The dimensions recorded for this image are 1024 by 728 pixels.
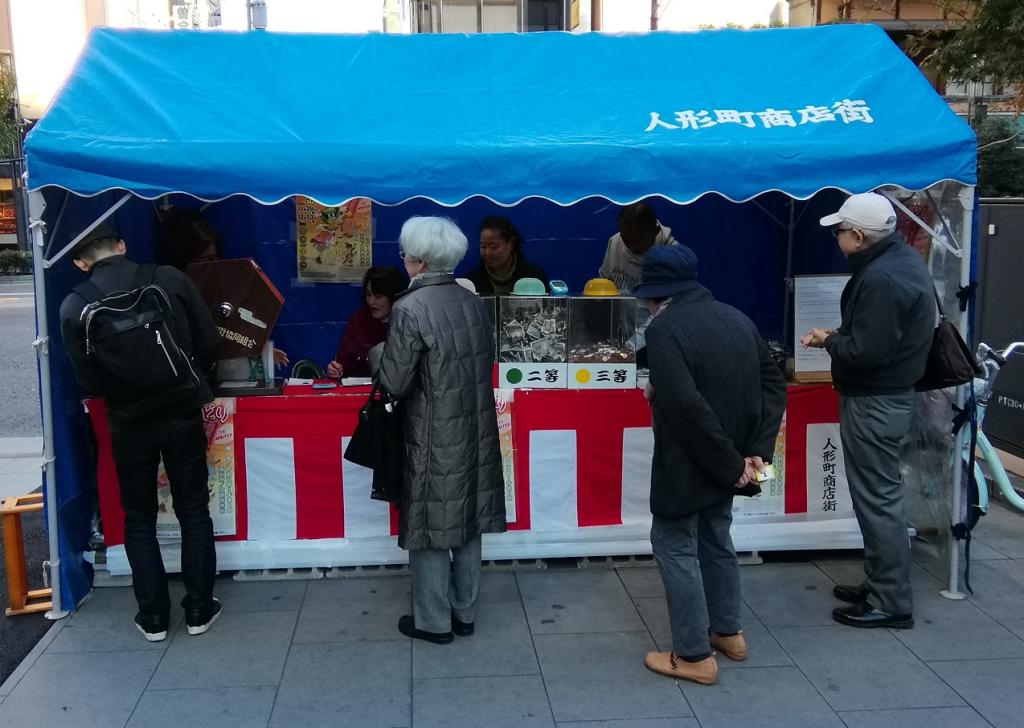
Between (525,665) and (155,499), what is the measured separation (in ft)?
5.52

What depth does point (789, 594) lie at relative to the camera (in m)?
4.04

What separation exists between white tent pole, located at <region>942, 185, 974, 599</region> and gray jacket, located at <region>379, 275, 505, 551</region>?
218 cm

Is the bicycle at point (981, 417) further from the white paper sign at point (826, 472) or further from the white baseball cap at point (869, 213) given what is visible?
the white baseball cap at point (869, 213)

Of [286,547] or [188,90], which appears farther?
[286,547]

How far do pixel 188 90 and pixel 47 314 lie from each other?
46.6 inches

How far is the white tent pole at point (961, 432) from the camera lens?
3.77 m

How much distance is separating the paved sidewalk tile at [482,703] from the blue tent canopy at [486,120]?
193 centimetres

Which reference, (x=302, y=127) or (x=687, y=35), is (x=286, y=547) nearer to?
(x=302, y=127)

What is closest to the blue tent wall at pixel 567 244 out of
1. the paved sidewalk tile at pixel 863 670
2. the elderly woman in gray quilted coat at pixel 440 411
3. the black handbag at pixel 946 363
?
the black handbag at pixel 946 363

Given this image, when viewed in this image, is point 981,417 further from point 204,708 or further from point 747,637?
point 204,708

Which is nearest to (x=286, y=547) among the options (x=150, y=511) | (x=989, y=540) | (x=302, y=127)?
(x=150, y=511)

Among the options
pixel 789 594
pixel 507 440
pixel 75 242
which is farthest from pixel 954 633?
pixel 75 242

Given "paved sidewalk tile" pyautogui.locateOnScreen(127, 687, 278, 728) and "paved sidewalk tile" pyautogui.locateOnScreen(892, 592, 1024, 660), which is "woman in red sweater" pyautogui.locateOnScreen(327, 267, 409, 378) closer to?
"paved sidewalk tile" pyautogui.locateOnScreen(127, 687, 278, 728)

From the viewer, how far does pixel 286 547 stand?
4.20 meters
